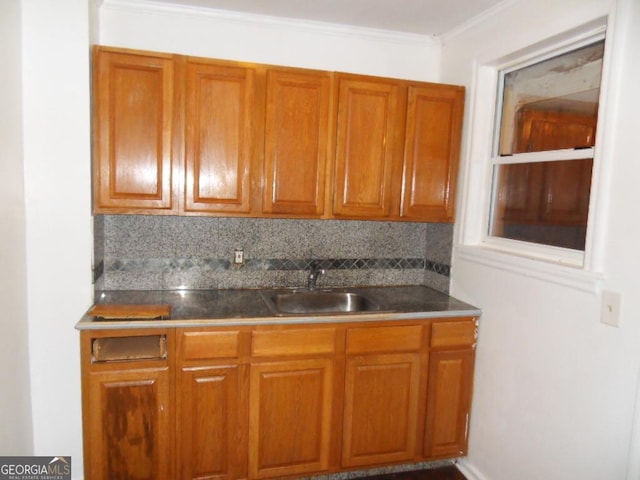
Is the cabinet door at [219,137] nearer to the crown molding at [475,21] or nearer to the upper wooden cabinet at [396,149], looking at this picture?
the upper wooden cabinet at [396,149]

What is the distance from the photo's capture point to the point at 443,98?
2430 millimetres

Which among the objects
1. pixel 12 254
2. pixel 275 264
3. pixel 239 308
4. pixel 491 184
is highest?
pixel 491 184

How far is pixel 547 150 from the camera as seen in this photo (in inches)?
79.5

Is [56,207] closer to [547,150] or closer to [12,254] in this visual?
[12,254]

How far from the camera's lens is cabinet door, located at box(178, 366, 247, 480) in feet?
6.45

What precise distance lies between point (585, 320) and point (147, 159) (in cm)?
212

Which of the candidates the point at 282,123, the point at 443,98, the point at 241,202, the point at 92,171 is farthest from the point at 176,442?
the point at 443,98

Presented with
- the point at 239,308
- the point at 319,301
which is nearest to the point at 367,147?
the point at 319,301

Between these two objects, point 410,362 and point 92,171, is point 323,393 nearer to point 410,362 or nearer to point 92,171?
point 410,362

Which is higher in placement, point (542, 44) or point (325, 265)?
point (542, 44)

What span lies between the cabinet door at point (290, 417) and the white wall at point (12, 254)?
3.35 ft

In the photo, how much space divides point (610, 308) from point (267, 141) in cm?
171

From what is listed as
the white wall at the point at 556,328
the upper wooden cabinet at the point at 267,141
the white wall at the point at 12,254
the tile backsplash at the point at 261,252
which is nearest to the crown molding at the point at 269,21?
the white wall at the point at 556,328

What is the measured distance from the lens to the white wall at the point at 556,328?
4.94 feet
